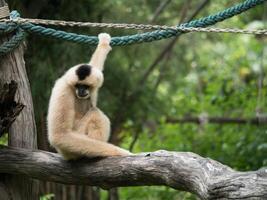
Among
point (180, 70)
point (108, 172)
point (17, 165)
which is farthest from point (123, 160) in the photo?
point (180, 70)

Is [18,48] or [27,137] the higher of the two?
[18,48]

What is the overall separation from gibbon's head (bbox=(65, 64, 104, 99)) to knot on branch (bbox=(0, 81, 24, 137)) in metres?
0.53

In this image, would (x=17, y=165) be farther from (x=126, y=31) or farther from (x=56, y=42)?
(x=126, y=31)

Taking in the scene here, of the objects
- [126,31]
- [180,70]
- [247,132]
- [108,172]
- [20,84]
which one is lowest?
[108,172]

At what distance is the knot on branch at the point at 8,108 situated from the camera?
473 cm

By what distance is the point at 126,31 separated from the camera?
8125 millimetres

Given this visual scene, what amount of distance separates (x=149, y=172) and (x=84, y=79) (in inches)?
49.4

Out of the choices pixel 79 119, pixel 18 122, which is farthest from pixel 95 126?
pixel 18 122

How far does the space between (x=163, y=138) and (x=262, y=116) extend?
7.72 ft

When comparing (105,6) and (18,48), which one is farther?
(105,6)

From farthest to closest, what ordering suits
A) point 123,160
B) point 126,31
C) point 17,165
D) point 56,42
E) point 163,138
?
point 163,138, point 126,31, point 56,42, point 17,165, point 123,160

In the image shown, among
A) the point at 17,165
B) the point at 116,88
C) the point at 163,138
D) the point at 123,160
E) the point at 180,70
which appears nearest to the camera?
the point at 123,160

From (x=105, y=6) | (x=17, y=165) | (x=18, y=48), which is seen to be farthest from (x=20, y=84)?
(x=105, y=6)

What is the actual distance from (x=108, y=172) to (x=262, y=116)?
4965 mm
